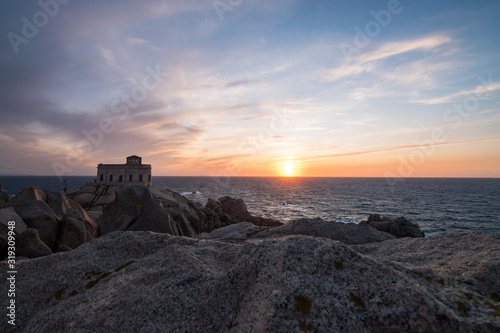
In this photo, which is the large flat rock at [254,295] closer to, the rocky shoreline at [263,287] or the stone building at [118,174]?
the rocky shoreline at [263,287]

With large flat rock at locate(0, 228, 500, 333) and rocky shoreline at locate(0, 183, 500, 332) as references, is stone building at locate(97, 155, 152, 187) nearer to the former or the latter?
rocky shoreline at locate(0, 183, 500, 332)

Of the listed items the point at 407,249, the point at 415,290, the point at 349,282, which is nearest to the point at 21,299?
the point at 349,282

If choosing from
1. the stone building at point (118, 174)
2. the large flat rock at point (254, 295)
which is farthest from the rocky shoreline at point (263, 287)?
the stone building at point (118, 174)

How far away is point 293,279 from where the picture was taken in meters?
4.77

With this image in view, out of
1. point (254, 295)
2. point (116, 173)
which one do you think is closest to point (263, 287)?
point (254, 295)

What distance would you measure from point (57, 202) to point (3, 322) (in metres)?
13.8

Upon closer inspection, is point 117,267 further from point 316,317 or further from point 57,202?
point 57,202

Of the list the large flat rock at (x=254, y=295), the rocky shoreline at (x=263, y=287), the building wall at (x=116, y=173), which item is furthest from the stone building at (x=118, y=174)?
the large flat rock at (x=254, y=295)

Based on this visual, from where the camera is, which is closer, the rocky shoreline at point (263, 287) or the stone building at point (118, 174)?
the rocky shoreline at point (263, 287)

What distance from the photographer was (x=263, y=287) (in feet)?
15.7

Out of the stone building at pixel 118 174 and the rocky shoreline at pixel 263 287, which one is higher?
the stone building at pixel 118 174

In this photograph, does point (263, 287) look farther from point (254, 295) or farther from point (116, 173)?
point (116, 173)

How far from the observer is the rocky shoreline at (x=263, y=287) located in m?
3.99

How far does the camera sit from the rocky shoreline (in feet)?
13.1
